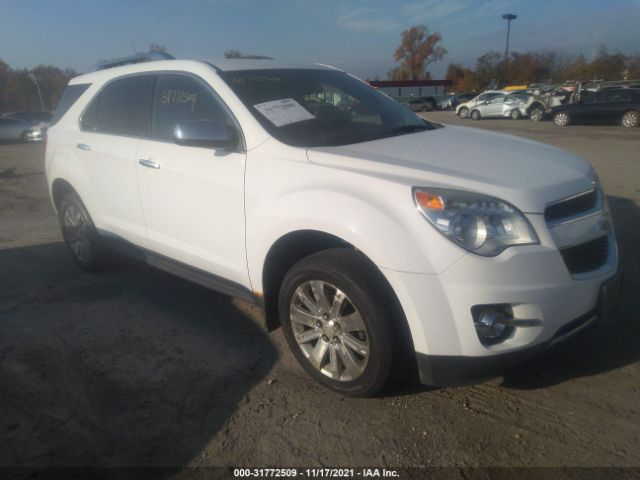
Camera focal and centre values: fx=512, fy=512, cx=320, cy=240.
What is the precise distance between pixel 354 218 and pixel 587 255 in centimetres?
118

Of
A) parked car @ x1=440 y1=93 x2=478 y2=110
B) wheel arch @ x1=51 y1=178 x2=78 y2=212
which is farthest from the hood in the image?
parked car @ x1=440 y1=93 x2=478 y2=110

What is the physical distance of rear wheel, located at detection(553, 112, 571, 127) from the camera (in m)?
20.3

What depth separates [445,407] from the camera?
273 centimetres

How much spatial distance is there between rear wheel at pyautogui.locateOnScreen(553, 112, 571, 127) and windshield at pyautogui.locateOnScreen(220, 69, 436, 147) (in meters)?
18.9

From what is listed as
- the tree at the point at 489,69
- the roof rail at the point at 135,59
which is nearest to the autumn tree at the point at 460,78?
the tree at the point at 489,69

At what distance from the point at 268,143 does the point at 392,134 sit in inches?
35.2

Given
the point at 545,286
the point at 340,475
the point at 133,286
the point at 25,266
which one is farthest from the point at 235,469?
the point at 25,266

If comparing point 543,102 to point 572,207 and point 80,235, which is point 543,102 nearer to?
point 80,235

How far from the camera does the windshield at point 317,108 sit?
3.17 m

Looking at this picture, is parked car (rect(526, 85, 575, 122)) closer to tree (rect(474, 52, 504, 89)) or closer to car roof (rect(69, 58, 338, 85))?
car roof (rect(69, 58, 338, 85))

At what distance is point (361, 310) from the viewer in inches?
100.0

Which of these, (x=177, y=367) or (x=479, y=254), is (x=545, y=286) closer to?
(x=479, y=254)

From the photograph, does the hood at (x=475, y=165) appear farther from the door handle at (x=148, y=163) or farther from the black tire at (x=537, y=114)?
the black tire at (x=537, y=114)

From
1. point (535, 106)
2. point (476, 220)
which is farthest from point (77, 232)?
point (535, 106)
